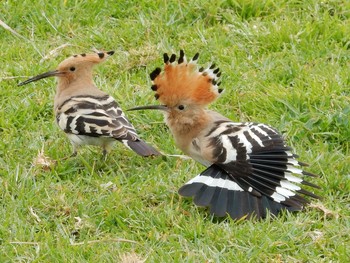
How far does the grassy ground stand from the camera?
4719 mm

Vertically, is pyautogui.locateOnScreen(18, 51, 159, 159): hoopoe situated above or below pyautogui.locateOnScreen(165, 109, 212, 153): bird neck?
below

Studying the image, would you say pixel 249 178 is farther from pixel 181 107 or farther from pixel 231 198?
pixel 181 107

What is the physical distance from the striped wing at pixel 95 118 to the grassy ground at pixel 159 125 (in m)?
0.18

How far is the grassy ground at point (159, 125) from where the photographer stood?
4.72 metres

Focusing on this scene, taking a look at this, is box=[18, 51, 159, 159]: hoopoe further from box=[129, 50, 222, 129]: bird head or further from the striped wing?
box=[129, 50, 222, 129]: bird head

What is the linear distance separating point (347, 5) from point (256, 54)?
2.73 ft

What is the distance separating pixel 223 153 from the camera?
5094 mm

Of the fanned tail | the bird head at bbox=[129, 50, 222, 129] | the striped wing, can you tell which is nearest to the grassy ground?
the fanned tail

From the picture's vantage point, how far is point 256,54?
22.0 ft

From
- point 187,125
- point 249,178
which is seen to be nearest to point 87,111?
point 187,125

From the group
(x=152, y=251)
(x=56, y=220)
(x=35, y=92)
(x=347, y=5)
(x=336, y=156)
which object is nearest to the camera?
(x=152, y=251)

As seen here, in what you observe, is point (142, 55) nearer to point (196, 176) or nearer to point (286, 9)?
point (286, 9)

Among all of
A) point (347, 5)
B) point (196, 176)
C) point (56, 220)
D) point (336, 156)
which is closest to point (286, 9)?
point (347, 5)

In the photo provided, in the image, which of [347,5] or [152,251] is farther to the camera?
[347,5]
